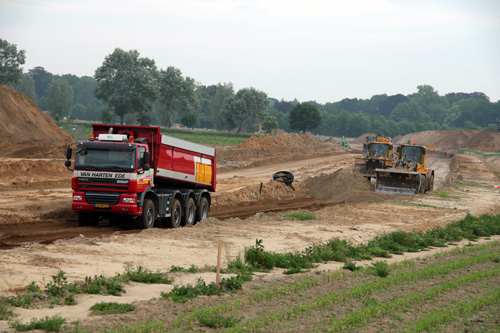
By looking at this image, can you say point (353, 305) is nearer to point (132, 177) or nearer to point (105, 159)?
point (132, 177)

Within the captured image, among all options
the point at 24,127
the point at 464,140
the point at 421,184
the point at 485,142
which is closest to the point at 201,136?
the point at 24,127

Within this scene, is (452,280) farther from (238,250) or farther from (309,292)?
(238,250)

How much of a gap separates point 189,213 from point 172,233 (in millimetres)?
3478

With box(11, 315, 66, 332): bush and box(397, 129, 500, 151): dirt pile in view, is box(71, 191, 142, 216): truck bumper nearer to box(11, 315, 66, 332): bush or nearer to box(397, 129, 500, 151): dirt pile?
box(11, 315, 66, 332): bush

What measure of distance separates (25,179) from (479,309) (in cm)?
2900

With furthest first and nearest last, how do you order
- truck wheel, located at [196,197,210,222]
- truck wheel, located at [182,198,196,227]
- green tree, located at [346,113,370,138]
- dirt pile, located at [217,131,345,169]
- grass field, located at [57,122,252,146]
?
green tree, located at [346,113,370,138]
grass field, located at [57,122,252,146]
dirt pile, located at [217,131,345,169]
truck wheel, located at [196,197,210,222]
truck wheel, located at [182,198,196,227]

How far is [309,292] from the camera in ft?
40.0

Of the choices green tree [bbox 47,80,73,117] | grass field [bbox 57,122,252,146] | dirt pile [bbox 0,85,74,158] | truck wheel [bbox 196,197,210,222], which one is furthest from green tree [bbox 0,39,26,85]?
truck wheel [bbox 196,197,210,222]

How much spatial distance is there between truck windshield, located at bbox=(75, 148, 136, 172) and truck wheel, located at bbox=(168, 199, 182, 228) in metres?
3.04

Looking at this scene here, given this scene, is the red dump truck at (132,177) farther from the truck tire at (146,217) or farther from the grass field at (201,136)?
the grass field at (201,136)

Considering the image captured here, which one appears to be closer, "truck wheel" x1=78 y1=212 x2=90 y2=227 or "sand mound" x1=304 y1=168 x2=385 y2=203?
"truck wheel" x1=78 y1=212 x2=90 y2=227

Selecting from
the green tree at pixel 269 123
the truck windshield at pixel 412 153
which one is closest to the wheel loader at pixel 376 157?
the truck windshield at pixel 412 153

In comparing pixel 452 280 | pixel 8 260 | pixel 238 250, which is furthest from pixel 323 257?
pixel 8 260

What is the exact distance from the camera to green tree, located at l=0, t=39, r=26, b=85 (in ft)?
295
